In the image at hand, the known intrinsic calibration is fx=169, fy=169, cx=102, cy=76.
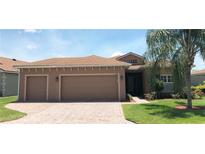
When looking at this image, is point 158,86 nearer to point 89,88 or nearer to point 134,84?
point 134,84

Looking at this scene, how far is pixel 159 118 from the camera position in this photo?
23.6 feet

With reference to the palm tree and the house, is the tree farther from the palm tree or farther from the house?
the palm tree

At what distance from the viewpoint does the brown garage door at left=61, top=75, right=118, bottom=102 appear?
46.5ft

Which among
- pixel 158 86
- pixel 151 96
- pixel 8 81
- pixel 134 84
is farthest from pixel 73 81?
pixel 8 81

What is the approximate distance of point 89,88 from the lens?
1432 centimetres

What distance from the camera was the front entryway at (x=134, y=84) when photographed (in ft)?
59.9

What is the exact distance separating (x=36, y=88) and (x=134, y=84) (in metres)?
9.93

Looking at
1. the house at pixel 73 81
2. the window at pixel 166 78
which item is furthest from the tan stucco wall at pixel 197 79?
the house at pixel 73 81

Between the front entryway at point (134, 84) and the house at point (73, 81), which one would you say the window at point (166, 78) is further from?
the house at point (73, 81)

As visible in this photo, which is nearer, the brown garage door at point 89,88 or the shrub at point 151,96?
the brown garage door at point 89,88
